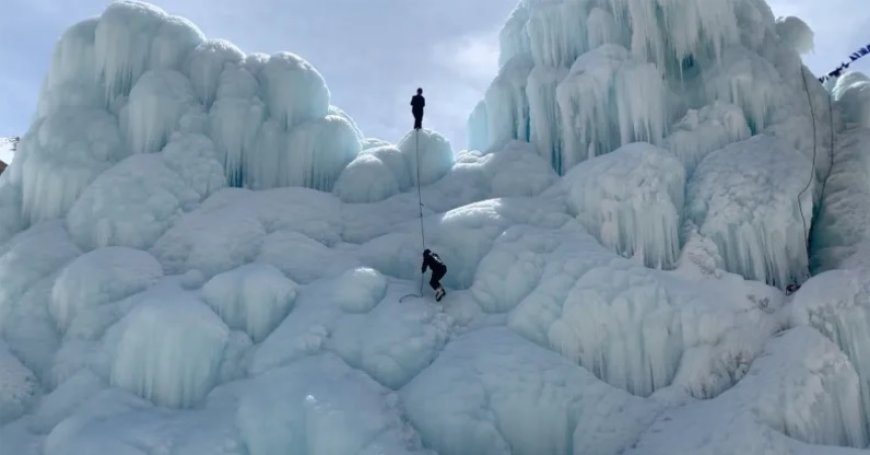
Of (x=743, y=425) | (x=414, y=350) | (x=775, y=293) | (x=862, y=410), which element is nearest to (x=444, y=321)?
(x=414, y=350)

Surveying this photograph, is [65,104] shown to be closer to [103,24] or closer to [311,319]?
[103,24]

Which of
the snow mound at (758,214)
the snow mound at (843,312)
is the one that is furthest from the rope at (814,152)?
the snow mound at (843,312)

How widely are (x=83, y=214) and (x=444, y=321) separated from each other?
7.17m

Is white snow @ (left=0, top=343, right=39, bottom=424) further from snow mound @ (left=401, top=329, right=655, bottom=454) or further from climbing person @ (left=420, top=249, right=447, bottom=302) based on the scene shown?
climbing person @ (left=420, top=249, right=447, bottom=302)

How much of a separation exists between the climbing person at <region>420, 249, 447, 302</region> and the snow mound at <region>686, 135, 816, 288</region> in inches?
183

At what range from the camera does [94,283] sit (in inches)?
461

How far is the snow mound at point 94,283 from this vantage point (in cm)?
1169

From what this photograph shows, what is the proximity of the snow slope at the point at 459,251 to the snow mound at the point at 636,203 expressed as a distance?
2.0 inches

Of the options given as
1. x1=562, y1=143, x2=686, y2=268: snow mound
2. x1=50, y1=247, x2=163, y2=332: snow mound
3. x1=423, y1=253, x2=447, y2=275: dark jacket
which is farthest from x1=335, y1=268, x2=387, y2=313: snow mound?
x1=562, y1=143, x2=686, y2=268: snow mound

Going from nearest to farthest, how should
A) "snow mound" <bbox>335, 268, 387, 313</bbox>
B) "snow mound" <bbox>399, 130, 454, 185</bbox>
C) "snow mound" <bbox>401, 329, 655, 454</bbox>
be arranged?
"snow mound" <bbox>401, 329, 655, 454</bbox> < "snow mound" <bbox>335, 268, 387, 313</bbox> < "snow mound" <bbox>399, 130, 454, 185</bbox>

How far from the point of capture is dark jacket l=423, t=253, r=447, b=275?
1183 centimetres

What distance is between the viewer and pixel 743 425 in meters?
9.50

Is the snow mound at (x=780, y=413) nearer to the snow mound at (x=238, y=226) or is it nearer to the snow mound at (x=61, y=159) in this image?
the snow mound at (x=238, y=226)

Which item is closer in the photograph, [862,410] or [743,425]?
[743,425]
